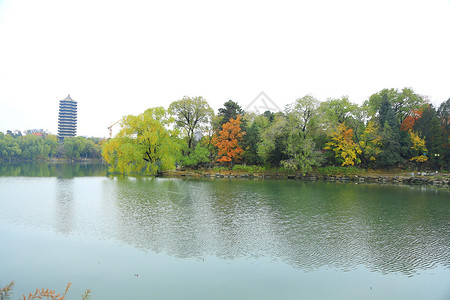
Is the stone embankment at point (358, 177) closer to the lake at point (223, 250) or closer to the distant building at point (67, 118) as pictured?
the lake at point (223, 250)

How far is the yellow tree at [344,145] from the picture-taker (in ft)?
116

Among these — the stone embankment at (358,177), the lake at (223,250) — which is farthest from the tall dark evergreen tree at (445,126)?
the lake at (223,250)

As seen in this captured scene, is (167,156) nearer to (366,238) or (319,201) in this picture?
(319,201)

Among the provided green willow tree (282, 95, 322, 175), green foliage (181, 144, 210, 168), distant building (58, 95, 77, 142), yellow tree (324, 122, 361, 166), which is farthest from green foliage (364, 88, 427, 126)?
distant building (58, 95, 77, 142)

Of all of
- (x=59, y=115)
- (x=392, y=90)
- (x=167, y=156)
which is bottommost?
(x=167, y=156)

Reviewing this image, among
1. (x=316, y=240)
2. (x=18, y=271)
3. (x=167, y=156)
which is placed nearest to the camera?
(x=18, y=271)

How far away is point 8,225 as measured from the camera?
1156 centimetres

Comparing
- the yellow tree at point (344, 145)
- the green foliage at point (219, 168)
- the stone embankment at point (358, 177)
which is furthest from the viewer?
the green foliage at point (219, 168)

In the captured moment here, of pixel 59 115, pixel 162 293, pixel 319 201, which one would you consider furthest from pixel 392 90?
pixel 59 115

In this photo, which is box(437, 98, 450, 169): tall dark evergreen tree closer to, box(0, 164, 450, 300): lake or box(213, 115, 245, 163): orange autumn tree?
box(0, 164, 450, 300): lake

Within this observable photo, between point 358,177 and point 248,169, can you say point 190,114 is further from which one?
point 358,177

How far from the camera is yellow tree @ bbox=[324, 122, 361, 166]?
35469 mm

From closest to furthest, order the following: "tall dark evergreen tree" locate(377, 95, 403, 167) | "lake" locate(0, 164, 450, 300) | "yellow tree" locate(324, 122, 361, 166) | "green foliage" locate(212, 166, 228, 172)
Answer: "lake" locate(0, 164, 450, 300), "yellow tree" locate(324, 122, 361, 166), "tall dark evergreen tree" locate(377, 95, 403, 167), "green foliage" locate(212, 166, 228, 172)

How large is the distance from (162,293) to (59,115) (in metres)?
151
